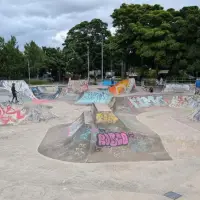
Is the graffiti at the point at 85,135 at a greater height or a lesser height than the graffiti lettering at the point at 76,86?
lesser

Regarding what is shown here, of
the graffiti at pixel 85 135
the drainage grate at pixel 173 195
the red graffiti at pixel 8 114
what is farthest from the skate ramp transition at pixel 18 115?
the drainage grate at pixel 173 195

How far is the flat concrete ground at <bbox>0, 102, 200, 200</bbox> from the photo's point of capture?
7.10 m

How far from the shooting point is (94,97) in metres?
26.9

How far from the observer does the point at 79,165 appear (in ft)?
30.7

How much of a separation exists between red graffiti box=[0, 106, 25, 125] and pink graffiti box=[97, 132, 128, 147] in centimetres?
824

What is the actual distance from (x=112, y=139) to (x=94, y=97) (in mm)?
16498

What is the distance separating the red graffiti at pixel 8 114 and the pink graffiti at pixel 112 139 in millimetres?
8241

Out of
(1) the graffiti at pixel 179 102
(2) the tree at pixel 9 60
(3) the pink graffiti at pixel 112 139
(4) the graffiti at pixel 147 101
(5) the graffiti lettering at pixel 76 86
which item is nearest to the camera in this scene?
(3) the pink graffiti at pixel 112 139

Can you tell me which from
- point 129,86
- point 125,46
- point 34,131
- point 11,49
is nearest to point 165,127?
point 34,131

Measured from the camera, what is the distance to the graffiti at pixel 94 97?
26.3 m

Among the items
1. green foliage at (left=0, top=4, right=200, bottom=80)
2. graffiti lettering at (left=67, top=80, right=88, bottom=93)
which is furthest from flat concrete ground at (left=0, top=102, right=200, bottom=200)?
green foliage at (left=0, top=4, right=200, bottom=80)

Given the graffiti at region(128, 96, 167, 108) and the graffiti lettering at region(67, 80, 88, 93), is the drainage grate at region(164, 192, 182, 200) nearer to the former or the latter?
the graffiti at region(128, 96, 167, 108)

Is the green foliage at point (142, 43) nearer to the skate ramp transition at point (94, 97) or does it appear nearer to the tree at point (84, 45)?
the tree at point (84, 45)

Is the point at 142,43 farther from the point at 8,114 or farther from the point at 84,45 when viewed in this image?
the point at 8,114
